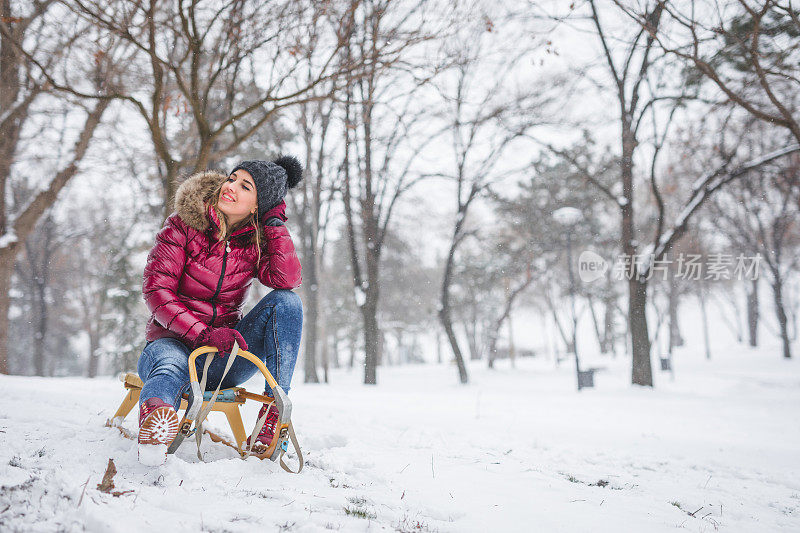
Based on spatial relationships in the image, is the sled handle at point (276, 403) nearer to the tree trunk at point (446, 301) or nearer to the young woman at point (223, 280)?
the young woman at point (223, 280)

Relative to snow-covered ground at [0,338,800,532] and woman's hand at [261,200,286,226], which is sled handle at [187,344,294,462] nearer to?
snow-covered ground at [0,338,800,532]

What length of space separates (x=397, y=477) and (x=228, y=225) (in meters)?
1.59

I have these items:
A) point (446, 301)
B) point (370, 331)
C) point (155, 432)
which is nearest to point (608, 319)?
point (446, 301)

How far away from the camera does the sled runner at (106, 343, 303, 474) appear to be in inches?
72.5

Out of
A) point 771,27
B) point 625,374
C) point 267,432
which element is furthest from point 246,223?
point 625,374

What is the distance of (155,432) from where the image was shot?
1.75m

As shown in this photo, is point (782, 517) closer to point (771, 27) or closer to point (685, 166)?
point (771, 27)

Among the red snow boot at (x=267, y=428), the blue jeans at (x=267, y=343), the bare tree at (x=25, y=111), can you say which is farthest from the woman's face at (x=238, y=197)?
the bare tree at (x=25, y=111)

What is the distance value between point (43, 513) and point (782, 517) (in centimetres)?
333

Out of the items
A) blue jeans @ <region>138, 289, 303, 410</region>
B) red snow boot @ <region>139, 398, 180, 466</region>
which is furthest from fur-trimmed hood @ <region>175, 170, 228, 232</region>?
red snow boot @ <region>139, 398, 180, 466</region>

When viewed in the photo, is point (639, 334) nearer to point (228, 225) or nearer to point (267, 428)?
point (267, 428)

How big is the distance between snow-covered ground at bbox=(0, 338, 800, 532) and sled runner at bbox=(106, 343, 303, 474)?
0.09 metres

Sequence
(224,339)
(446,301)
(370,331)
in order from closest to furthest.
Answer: (224,339) → (370,331) → (446,301)

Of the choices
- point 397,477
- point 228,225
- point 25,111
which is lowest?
point 397,477
